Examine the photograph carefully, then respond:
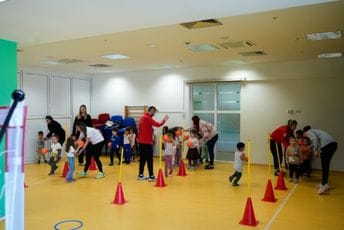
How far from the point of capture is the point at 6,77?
4457 millimetres

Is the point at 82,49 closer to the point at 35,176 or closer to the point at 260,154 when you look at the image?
the point at 35,176

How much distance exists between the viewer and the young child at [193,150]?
26.5 ft

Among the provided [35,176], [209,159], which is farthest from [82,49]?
[209,159]

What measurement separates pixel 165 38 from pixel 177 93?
439 cm

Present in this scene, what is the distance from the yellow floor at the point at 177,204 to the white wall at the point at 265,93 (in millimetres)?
1826

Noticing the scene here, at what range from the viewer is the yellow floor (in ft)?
14.2

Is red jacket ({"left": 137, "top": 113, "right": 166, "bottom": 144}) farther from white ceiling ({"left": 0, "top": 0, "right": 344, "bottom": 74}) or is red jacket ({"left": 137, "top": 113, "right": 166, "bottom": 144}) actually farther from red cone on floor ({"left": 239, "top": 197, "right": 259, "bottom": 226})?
red cone on floor ({"left": 239, "top": 197, "right": 259, "bottom": 226})

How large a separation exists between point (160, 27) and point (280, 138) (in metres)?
4.08

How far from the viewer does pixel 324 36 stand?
18.8 ft

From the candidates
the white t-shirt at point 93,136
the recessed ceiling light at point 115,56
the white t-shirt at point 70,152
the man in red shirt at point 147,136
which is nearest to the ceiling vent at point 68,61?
the recessed ceiling light at point 115,56

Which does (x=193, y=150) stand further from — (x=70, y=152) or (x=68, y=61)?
(x=68, y=61)

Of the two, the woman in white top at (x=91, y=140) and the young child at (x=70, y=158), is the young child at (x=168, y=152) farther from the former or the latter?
the young child at (x=70, y=158)

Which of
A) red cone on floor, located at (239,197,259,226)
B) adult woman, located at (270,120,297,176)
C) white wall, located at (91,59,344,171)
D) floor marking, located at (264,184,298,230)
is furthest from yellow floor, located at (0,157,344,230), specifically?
white wall, located at (91,59,344,171)

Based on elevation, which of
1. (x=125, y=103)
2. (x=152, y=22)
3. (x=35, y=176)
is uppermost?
(x=152, y=22)
